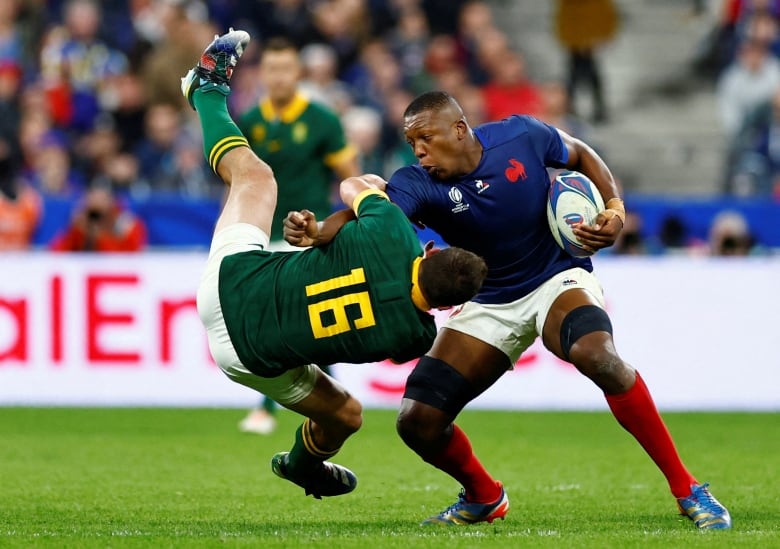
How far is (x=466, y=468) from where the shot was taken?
6.91 metres

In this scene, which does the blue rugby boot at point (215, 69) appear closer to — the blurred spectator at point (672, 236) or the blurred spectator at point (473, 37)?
the blurred spectator at point (672, 236)

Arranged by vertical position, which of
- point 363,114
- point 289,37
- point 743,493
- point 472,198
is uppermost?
point 289,37

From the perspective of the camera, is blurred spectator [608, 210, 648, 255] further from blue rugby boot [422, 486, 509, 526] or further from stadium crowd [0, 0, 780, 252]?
blue rugby boot [422, 486, 509, 526]

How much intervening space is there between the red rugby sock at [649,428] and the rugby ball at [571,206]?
708 millimetres

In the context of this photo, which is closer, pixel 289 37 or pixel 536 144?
pixel 536 144

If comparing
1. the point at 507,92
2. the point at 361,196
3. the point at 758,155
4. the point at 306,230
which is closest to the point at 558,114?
the point at 507,92

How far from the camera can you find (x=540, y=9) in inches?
734

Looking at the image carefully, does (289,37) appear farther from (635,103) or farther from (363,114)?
(635,103)

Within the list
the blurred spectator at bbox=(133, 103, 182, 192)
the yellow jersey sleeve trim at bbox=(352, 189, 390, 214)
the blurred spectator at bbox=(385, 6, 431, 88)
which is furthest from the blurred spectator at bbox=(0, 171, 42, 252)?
the yellow jersey sleeve trim at bbox=(352, 189, 390, 214)

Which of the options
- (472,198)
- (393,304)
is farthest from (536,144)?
(393,304)

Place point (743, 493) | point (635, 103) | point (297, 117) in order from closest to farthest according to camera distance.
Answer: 1. point (743, 493)
2. point (297, 117)
3. point (635, 103)

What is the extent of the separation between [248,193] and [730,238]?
24.5ft

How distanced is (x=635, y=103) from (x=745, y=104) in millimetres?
2113

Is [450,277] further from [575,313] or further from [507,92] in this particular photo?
[507,92]
